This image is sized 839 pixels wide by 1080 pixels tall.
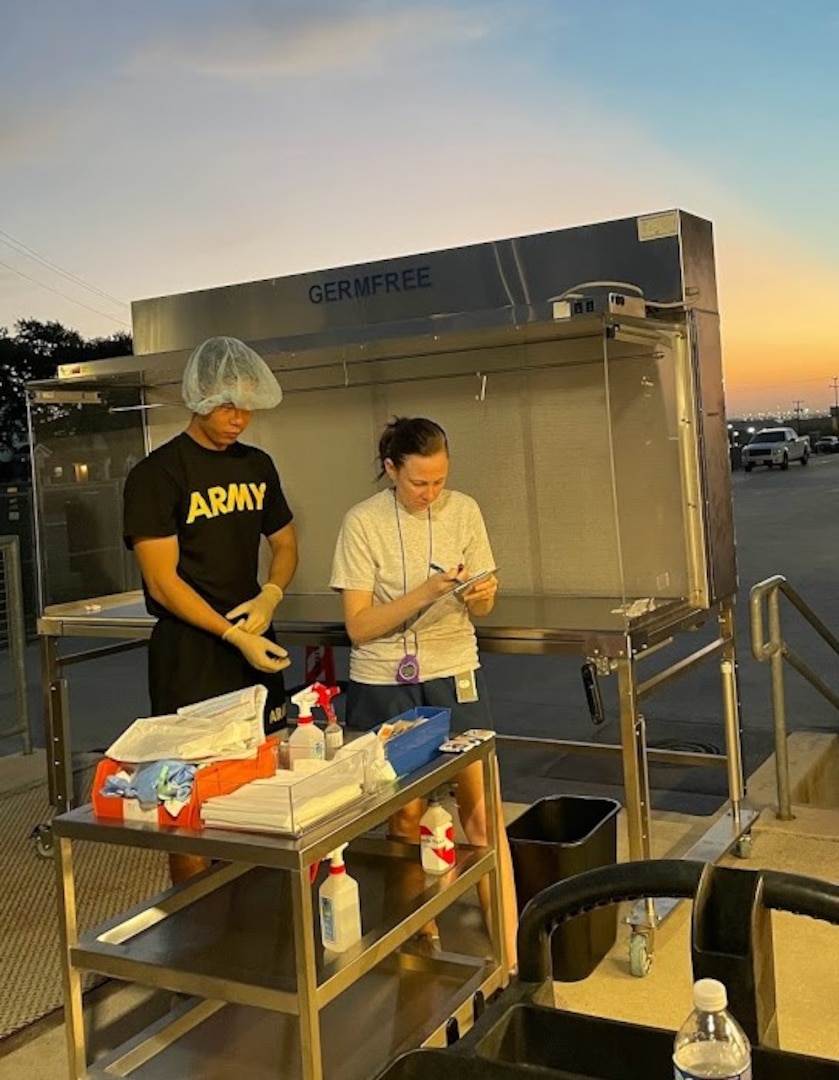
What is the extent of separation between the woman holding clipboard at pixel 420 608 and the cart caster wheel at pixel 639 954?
1.11 feet

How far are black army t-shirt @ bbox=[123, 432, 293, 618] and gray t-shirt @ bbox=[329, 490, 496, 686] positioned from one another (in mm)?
276

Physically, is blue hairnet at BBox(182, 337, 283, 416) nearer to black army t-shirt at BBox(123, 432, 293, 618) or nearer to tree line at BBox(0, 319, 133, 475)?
black army t-shirt at BBox(123, 432, 293, 618)

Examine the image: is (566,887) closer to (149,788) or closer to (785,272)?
(149,788)

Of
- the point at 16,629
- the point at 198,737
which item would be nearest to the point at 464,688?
the point at 198,737

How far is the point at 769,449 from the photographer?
31.5m

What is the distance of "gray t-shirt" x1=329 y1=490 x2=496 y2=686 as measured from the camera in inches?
114

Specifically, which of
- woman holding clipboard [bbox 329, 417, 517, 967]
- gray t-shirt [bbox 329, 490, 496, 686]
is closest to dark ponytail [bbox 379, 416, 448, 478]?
woman holding clipboard [bbox 329, 417, 517, 967]

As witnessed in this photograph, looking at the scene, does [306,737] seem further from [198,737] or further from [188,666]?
[188,666]

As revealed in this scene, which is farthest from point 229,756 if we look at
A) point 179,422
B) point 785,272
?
point 785,272

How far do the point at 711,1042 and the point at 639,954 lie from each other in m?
2.23

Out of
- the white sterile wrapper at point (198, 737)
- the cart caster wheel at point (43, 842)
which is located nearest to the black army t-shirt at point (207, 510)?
the white sterile wrapper at point (198, 737)

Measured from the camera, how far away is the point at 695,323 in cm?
368

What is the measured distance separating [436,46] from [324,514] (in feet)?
10.5

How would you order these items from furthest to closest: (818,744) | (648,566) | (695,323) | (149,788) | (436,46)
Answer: (436,46) < (818,744) < (648,566) < (695,323) < (149,788)
